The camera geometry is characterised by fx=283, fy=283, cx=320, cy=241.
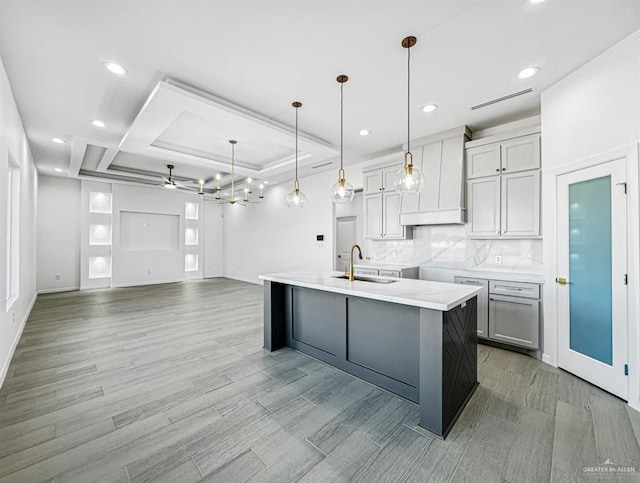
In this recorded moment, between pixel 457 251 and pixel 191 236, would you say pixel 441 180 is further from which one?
pixel 191 236

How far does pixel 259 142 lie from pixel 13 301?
3.98 meters

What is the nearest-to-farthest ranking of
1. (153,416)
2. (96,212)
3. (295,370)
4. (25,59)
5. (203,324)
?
1. (153,416)
2. (25,59)
3. (295,370)
4. (203,324)
5. (96,212)

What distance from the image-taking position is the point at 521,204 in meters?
3.58

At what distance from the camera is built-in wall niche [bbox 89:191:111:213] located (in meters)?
8.02

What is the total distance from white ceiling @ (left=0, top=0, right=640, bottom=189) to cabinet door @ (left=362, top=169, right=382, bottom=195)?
1.08 metres

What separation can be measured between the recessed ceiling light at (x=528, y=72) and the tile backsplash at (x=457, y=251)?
2.00 meters

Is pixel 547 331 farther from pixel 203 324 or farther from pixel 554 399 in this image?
pixel 203 324

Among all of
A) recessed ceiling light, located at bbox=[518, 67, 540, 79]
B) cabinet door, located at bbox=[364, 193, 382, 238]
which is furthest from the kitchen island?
recessed ceiling light, located at bbox=[518, 67, 540, 79]

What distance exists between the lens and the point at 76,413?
7.33 ft

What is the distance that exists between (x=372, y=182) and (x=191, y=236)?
7320mm

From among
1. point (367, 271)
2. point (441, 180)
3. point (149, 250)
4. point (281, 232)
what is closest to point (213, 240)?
point (149, 250)

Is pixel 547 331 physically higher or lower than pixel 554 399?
→ higher

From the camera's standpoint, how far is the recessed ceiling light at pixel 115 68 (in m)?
2.66

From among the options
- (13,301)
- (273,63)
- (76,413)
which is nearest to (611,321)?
(273,63)
